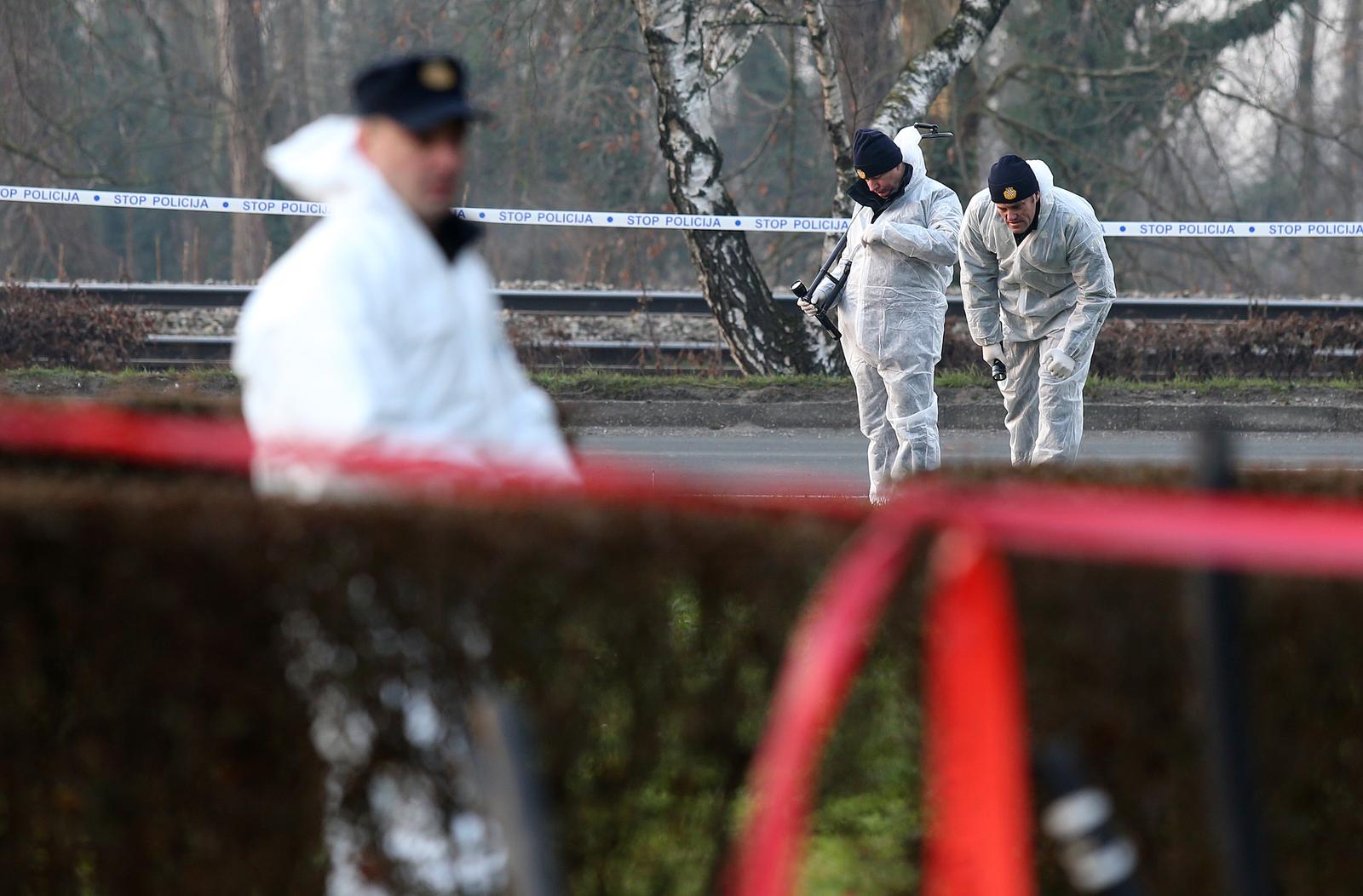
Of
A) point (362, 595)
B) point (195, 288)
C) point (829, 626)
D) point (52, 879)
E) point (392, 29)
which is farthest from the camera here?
point (392, 29)

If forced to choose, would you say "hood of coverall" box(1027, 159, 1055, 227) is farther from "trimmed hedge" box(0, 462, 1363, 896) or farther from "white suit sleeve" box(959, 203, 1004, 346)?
"trimmed hedge" box(0, 462, 1363, 896)

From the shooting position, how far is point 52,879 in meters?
3.25

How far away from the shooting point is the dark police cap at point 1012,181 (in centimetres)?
908

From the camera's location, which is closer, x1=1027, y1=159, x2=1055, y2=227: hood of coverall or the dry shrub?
x1=1027, y1=159, x2=1055, y2=227: hood of coverall

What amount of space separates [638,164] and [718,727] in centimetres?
2639

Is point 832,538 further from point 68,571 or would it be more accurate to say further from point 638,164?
point 638,164

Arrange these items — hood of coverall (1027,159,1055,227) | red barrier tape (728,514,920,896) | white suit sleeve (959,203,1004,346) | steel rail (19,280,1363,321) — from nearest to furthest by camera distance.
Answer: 1. red barrier tape (728,514,920,896)
2. hood of coverall (1027,159,1055,227)
3. white suit sleeve (959,203,1004,346)
4. steel rail (19,280,1363,321)

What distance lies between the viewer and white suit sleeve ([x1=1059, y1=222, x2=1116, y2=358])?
30.7ft

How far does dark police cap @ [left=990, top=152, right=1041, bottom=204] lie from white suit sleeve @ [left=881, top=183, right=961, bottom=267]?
32cm

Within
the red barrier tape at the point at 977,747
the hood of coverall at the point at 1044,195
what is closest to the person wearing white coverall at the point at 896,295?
the hood of coverall at the point at 1044,195

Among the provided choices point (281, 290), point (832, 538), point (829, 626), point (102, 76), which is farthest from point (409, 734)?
point (102, 76)

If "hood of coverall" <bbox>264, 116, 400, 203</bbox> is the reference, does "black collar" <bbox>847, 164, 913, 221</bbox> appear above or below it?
above

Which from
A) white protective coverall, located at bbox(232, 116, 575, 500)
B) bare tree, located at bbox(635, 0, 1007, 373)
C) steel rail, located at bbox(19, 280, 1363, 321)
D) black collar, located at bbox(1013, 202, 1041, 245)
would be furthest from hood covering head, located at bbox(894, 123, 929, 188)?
steel rail, located at bbox(19, 280, 1363, 321)

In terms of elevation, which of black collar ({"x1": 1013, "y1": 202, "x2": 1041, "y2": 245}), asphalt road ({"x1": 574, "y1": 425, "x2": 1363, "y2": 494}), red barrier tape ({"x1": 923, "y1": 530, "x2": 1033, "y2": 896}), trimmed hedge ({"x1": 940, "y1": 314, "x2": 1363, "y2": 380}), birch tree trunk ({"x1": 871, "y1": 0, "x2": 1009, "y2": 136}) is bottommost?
red barrier tape ({"x1": 923, "y1": 530, "x2": 1033, "y2": 896})
